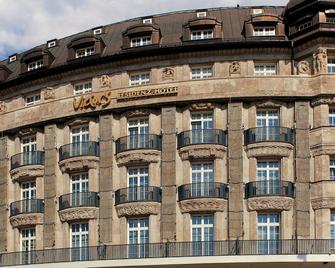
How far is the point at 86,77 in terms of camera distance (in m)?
51.6

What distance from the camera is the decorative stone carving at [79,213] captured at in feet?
159

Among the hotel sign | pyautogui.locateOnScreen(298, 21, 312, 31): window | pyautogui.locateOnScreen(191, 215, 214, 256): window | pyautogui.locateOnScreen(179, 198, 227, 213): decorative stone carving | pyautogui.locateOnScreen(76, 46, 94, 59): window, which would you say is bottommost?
pyautogui.locateOnScreen(191, 215, 214, 256): window

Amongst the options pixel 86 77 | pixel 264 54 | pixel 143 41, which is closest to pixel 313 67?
pixel 264 54

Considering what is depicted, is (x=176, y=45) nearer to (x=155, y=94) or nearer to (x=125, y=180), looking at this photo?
(x=155, y=94)

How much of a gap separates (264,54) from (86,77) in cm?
1086

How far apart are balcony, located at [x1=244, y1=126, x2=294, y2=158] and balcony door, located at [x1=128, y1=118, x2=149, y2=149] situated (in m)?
5.85

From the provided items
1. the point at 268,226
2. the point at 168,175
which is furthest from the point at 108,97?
the point at 268,226

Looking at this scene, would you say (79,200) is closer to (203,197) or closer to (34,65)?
(203,197)

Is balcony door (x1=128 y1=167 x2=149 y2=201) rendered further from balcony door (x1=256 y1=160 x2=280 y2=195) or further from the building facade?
balcony door (x1=256 y1=160 x2=280 y2=195)

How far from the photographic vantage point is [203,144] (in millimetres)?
47188

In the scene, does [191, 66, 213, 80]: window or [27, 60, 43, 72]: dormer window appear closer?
[191, 66, 213, 80]: window

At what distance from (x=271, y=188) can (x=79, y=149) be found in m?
11.7

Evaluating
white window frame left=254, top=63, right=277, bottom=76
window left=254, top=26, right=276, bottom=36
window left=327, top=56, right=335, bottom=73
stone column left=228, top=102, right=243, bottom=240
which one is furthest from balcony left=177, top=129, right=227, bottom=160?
window left=327, top=56, right=335, bottom=73

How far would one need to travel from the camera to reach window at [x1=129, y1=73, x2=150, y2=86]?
50.2 m
